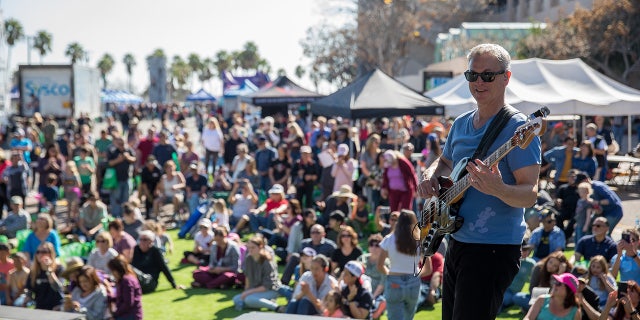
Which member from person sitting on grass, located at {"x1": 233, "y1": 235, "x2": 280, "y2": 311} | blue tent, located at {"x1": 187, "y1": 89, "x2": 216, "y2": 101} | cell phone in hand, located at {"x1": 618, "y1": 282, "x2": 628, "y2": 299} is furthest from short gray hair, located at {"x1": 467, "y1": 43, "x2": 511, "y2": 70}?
blue tent, located at {"x1": 187, "y1": 89, "x2": 216, "y2": 101}

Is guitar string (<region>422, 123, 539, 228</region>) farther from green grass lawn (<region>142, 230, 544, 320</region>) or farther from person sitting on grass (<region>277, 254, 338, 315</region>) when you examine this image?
green grass lawn (<region>142, 230, 544, 320</region>)

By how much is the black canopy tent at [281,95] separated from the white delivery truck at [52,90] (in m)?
11.9

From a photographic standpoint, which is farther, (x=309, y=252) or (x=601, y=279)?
(x=309, y=252)

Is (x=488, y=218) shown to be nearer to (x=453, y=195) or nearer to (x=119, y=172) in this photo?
(x=453, y=195)

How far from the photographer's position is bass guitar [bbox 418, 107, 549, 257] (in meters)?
2.92

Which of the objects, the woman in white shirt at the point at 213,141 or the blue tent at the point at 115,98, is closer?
the woman in white shirt at the point at 213,141

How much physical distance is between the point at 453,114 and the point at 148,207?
21.6 feet

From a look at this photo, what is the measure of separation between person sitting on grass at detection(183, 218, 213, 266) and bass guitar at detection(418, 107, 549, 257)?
965 centimetres

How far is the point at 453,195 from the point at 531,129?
481 millimetres

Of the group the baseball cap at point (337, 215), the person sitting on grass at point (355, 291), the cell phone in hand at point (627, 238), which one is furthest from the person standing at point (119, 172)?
the cell phone in hand at point (627, 238)

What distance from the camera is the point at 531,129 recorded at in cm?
290

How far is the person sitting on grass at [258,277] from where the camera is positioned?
1041 cm

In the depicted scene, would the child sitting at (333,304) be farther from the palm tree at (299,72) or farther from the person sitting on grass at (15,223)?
the palm tree at (299,72)

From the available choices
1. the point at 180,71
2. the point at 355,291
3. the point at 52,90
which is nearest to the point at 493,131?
the point at 355,291
